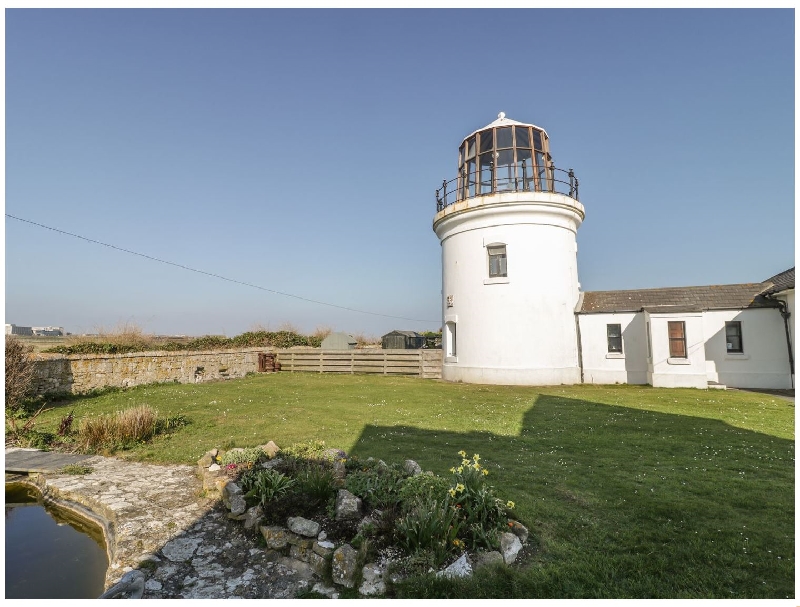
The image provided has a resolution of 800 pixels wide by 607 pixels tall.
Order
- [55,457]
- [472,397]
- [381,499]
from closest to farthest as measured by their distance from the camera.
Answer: [381,499] → [55,457] → [472,397]

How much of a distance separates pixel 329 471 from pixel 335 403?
8157mm

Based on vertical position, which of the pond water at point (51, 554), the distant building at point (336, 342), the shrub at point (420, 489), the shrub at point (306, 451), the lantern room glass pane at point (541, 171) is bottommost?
the pond water at point (51, 554)

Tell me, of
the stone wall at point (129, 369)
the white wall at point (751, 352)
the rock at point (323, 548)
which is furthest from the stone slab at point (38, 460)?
the white wall at point (751, 352)

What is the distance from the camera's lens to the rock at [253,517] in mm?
4809

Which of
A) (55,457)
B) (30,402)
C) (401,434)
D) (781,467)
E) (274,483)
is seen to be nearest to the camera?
(274,483)

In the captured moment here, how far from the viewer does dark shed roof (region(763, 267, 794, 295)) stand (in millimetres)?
15234

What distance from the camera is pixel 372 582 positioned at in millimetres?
3730

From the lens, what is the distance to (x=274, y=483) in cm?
540

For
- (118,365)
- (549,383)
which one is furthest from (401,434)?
(118,365)

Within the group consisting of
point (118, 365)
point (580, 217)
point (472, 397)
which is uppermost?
point (580, 217)

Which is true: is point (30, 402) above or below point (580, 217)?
below

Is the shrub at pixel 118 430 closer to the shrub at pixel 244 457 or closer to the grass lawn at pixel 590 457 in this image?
the grass lawn at pixel 590 457

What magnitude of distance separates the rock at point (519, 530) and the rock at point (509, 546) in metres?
0.10
